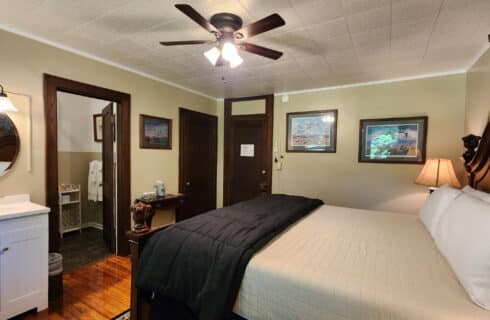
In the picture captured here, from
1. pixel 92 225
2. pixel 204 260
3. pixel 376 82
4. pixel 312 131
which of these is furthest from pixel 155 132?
pixel 376 82

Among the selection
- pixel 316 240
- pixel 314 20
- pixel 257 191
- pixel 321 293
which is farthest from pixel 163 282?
pixel 257 191

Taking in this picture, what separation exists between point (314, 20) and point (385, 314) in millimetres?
1939

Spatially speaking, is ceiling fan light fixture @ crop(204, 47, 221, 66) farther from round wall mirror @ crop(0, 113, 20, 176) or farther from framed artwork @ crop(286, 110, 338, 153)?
framed artwork @ crop(286, 110, 338, 153)

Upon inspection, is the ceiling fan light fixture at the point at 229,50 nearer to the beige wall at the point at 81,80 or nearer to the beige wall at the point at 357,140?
the beige wall at the point at 81,80

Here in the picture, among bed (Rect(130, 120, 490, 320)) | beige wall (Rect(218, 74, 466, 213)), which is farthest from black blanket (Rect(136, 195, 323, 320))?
beige wall (Rect(218, 74, 466, 213))

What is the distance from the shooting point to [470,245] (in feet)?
3.70

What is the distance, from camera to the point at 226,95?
4316mm

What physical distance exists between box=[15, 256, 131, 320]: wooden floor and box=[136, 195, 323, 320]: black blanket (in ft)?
2.67

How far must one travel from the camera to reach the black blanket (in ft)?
4.16

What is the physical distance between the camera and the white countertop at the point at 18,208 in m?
1.82

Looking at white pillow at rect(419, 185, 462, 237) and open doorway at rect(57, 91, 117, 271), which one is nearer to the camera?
white pillow at rect(419, 185, 462, 237)

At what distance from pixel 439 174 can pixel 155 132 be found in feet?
11.5

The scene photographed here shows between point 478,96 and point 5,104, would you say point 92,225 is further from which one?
point 478,96

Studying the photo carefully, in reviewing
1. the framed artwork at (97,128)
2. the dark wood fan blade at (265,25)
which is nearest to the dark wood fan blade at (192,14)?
the dark wood fan blade at (265,25)
